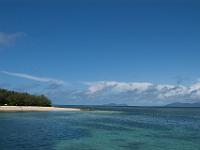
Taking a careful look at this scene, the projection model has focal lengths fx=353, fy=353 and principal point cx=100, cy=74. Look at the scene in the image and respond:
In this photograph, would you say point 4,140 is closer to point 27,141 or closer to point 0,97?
point 27,141

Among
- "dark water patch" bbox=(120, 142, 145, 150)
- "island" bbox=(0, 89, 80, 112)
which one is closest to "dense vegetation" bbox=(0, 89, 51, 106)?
"island" bbox=(0, 89, 80, 112)

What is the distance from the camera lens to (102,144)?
45469 mm

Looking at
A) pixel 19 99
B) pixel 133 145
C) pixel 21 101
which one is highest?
pixel 19 99

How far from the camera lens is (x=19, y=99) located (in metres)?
174

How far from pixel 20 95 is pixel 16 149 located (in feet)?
458

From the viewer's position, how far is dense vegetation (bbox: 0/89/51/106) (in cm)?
16725

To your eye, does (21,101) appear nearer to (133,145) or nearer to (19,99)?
(19,99)

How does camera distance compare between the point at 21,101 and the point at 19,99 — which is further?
the point at 21,101

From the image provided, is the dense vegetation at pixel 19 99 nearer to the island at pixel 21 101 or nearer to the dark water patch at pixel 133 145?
the island at pixel 21 101

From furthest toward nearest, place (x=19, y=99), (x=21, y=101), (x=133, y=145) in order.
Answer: (x=21, y=101) < (x=19, y=99) < (x=133, y=145)

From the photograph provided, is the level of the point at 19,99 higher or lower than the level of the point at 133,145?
higher

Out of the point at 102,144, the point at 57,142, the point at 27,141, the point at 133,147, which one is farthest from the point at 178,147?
the point at 27,141

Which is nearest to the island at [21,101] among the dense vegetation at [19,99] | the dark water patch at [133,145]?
the dense vegetation at [19,99]

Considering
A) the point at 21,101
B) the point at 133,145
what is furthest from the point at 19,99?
the point at 133,145
